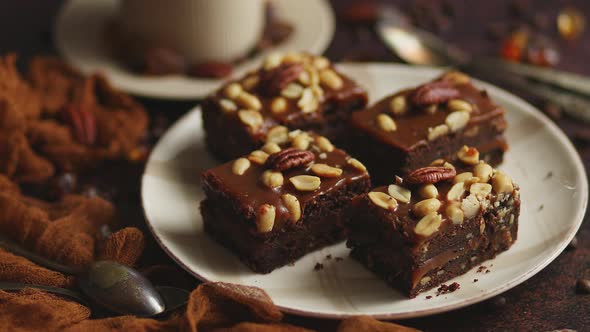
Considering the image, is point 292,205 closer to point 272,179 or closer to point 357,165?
point 272,179

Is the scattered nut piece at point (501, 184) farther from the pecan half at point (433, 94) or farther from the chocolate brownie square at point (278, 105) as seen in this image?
the chocolate brownie square at point (278, 105)

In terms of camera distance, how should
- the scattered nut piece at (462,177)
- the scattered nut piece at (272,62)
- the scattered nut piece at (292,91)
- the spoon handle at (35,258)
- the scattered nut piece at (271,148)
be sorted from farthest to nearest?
the scattered nut piece at (272,62)
the scattered nut piece at (292,91)
the scattered nut piece at (271,148)
the spoon handle at (35,258)
the scattered nut piece at (462,177)

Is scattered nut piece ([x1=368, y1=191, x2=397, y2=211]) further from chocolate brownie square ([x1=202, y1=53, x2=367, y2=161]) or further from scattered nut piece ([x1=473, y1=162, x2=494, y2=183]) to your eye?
chocolate brownie square ([x1=202, y1=53, x2=367, y2=161])

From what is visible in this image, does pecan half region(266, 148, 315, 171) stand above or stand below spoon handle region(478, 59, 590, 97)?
above

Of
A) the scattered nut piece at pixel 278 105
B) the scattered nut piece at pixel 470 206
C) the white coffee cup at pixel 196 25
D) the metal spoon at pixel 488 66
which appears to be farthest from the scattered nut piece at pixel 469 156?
the white coffee cup at pixel 196 25

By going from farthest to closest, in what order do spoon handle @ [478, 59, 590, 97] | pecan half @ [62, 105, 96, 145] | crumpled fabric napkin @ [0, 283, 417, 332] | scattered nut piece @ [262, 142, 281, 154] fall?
spoon handle @ [478, 59, 590, 97] → pecan half @ [62, 105, 96, 145] → scattered nut piece @ [262, 142, 281, 154] → crumpled fabric napkin @ [0, 283, 417, 332]

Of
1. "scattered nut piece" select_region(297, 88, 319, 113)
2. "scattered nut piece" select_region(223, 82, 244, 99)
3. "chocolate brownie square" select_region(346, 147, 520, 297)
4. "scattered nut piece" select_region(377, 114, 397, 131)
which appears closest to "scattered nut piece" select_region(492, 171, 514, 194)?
"chocolate brownie square" select_region(346, 147, 520, 297)
